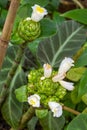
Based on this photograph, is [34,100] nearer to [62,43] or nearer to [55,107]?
[55,107]

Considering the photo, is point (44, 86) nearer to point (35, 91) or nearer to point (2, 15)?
point (35, 91)

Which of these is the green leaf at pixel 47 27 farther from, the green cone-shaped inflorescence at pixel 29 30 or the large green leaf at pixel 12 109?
the large green leaf at pixel 12 109

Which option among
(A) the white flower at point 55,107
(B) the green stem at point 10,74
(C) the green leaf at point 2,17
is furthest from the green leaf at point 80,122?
(C) the green leaf at point 2,17

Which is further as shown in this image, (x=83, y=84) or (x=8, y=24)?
(x=83, y=84)

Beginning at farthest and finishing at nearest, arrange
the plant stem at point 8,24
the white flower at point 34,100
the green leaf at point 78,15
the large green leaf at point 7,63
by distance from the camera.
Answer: the large green leaf at point 7,63, the green leaf at point 78,15, the white flower at point 34,100, the plant stem at point 8,24

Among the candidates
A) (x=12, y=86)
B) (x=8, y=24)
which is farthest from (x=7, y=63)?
(x=8, y=24)

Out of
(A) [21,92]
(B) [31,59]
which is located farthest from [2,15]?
(A) [21,92]

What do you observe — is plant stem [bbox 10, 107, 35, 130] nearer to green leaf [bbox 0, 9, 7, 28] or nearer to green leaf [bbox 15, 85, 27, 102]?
green leaf [bbox 15, 85, 27, 102]
